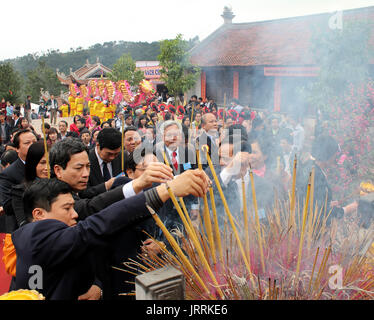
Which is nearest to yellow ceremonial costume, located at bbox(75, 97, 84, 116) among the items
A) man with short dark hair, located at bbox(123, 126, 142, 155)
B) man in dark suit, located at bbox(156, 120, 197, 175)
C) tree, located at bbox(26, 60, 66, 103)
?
man with short dark hair, located at bbox(123, 126, 142, 155)

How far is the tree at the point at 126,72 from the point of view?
744 inches

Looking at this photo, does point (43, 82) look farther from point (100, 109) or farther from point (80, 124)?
point (80, 124)

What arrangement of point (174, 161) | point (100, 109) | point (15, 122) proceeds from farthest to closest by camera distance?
point (100, 109), point (15, 122), point (174, 161)

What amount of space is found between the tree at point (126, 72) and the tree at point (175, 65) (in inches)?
235

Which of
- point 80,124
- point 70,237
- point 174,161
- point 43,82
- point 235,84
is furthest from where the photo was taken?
point 43,82

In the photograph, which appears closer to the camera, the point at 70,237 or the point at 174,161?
the point at 70,237

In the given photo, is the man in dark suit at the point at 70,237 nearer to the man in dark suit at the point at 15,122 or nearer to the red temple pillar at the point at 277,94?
the man in dark suit at the point at 15,122

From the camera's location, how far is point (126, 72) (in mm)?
18859

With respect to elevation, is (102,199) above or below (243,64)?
below

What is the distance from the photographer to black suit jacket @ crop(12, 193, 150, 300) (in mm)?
1165

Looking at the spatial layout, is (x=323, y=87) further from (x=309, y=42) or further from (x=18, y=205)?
(x=18, y=205)

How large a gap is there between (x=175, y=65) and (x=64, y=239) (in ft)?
40.4

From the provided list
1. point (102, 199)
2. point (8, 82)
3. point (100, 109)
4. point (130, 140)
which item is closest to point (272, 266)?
point (102, 199)

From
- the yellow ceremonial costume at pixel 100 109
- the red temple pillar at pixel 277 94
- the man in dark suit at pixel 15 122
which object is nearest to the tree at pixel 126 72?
the yellow ceremonial costume at pixel 100 109
